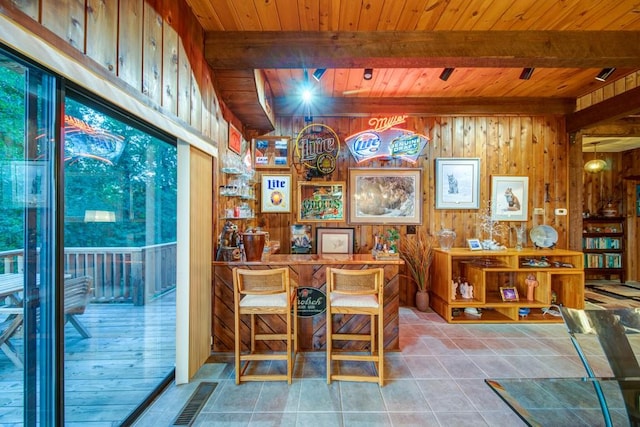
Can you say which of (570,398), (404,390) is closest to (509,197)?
(570,398)

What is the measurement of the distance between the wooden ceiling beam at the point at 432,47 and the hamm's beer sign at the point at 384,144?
1500 millimetres

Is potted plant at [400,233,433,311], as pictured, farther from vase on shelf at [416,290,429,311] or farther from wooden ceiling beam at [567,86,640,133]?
wooden ceiling beam at [567,86,640,133]

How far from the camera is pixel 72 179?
4.80 ft

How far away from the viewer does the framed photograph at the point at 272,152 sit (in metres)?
4.03

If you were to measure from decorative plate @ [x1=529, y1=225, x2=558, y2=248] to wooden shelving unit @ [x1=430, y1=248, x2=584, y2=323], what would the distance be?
18cm

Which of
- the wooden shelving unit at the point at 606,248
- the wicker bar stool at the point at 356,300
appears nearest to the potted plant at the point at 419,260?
the wicker bar stool at the point at 356,300

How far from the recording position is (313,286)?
9.03 feet

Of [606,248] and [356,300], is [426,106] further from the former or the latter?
[606,248]

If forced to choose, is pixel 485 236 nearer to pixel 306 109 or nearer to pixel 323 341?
pixel 323 341

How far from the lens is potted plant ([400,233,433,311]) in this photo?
3.93m

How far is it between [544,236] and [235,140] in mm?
4539

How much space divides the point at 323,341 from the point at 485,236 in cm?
302

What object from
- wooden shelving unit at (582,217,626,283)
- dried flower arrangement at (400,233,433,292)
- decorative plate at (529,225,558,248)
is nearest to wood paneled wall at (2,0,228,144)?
dried flower arrangement at (400,233,433,292)

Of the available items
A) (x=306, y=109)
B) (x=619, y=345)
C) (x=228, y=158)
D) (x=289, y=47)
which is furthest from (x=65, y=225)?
(x=306, y=109)
